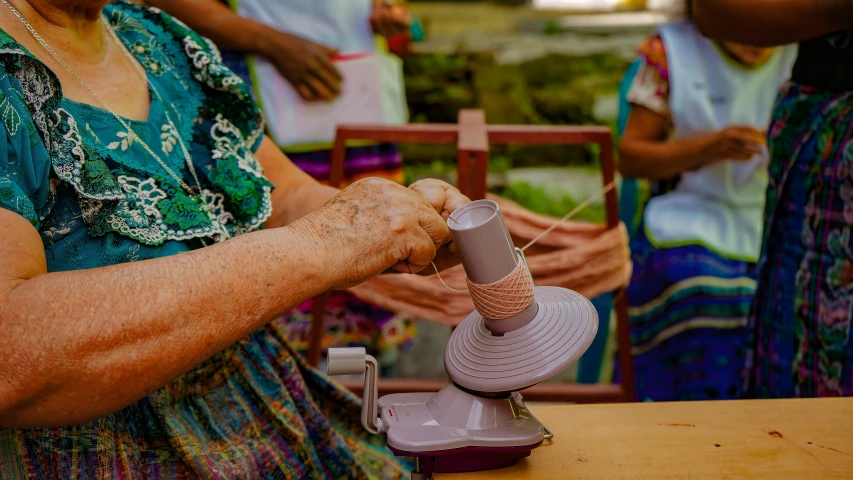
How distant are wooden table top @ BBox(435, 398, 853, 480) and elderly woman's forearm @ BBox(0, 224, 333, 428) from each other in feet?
1.19

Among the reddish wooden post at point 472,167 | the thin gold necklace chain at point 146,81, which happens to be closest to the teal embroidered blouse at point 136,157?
the thin gold necklace chain at point 146,81

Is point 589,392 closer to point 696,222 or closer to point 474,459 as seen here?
point 696,222

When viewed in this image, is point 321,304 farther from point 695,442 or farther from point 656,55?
point 656,55

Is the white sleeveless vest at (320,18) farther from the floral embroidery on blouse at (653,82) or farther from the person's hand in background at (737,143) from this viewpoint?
the person's hand in background at (737,143)

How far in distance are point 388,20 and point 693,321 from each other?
52.0 inches

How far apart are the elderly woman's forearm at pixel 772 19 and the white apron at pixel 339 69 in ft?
3.32

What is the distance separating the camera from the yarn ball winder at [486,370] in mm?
1051

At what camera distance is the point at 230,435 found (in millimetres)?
1273

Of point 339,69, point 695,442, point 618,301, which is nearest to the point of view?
point 695,442

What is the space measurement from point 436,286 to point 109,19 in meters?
0.93

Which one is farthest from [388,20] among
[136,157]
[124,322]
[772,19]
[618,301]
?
[124,322]

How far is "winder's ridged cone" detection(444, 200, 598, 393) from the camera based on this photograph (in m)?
1.04

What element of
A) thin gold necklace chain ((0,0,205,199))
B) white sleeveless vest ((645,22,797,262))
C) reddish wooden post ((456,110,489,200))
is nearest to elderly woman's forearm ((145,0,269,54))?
reddish wooden post ((456,110,489,200))

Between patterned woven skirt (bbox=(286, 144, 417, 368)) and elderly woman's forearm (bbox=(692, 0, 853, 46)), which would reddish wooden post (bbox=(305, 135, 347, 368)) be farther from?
elderly woman's forearm (bbox=(692, 0, 853, 46))
